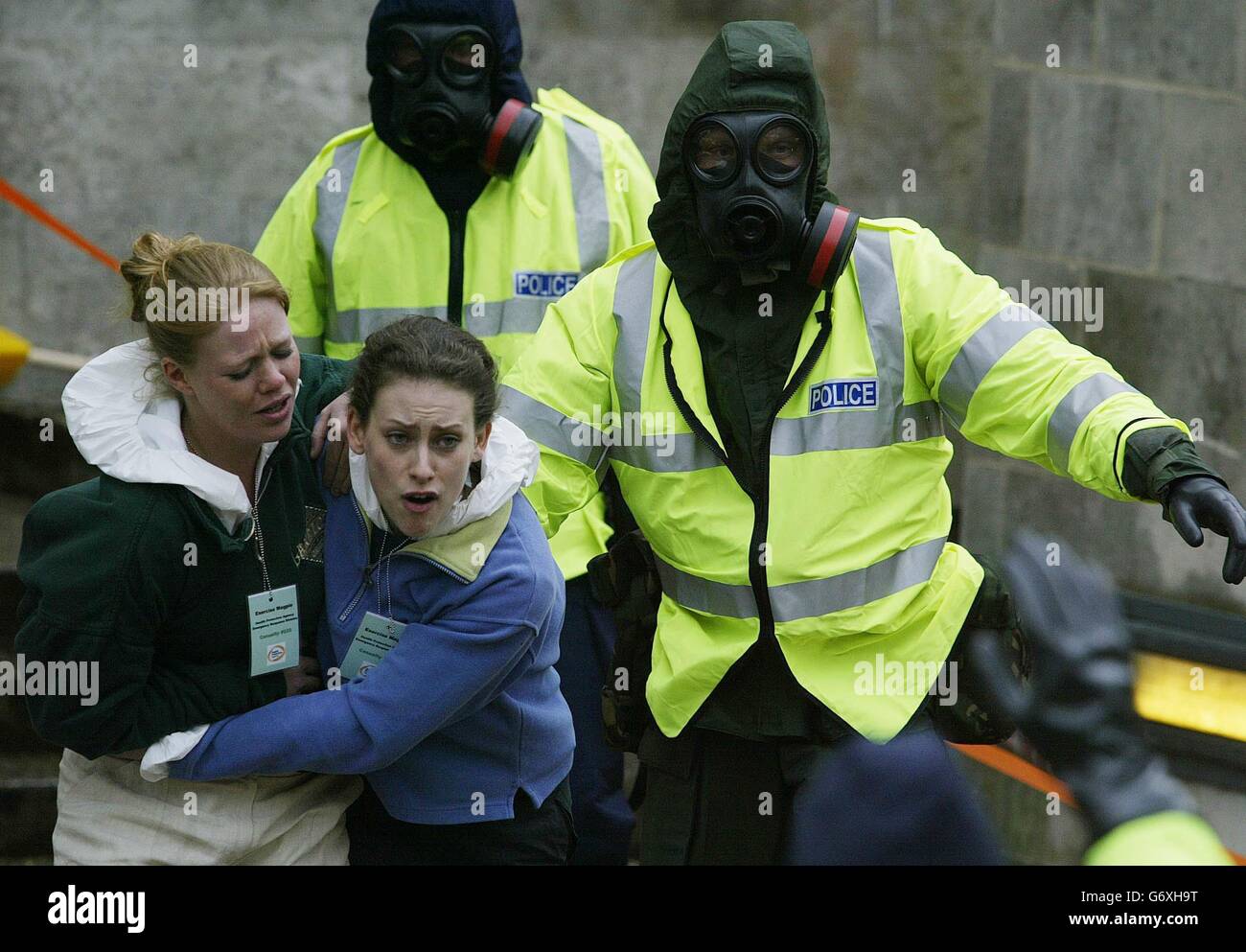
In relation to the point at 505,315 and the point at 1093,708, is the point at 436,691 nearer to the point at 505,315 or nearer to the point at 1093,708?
the point at 1093,708

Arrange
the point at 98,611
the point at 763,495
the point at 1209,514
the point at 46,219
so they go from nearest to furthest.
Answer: the point at 98,611 < the point at 1209,514 < the point at 763,495 < the point at 46,219

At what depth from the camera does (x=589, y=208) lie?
4.52 meters

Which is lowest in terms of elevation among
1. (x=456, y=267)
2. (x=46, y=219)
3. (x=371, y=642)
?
(x=371, y=642)

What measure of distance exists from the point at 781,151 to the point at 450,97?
1.29 m

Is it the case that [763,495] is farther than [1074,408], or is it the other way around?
[763,495]

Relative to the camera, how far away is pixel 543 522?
3438 millimetres

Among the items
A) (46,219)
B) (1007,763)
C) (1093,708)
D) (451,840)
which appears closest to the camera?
(1093,708)

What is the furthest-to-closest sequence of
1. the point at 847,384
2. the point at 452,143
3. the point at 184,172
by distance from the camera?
1. the point at 184,172
2. the point at 452,143
3. the point at 847,384

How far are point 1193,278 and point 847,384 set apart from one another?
245cm

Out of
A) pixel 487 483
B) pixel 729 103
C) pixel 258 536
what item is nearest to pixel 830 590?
pixel 487 483

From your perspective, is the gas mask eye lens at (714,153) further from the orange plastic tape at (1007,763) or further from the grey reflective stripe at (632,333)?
the orange plastic tape at (1007,763)

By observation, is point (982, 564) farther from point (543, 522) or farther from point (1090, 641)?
point (1090, 641)
